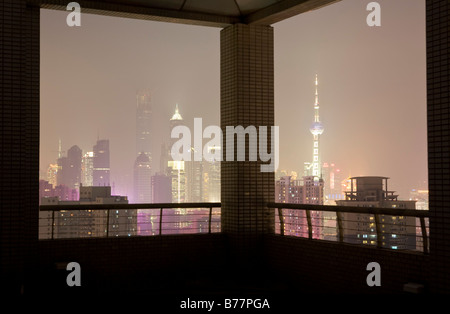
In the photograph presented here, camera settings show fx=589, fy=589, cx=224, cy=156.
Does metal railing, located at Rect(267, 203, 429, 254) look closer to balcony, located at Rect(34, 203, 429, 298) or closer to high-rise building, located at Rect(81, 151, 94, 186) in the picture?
balcony, located at Rect(34, 203, 429, 298)

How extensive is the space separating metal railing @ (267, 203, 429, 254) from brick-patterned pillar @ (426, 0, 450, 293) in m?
0.39

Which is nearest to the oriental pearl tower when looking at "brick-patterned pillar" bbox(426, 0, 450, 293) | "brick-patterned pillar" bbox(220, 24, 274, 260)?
"brick-patterned pillar" bbox(220, 24, 274, 260)

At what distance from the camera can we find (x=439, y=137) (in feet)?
19.2

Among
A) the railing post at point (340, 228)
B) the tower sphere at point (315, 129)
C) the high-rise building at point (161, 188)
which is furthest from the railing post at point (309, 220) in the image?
the tower sphere at point (315, 129)

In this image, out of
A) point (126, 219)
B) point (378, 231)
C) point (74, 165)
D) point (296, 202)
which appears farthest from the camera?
point (74, 165)

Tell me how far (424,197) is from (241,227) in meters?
3.22

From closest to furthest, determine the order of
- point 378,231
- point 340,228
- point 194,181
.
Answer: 1. point 378,231
2. point 340,228
3. point 194,181

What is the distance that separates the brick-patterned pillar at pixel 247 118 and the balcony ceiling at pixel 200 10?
207 mm

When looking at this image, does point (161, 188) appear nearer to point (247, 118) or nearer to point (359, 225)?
point (247, 118)

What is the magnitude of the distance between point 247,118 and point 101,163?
652 centimetres

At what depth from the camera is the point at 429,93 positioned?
19.6 ft

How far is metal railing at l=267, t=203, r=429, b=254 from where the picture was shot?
255 inches

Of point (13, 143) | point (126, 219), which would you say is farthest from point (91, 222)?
point (13, 143)
